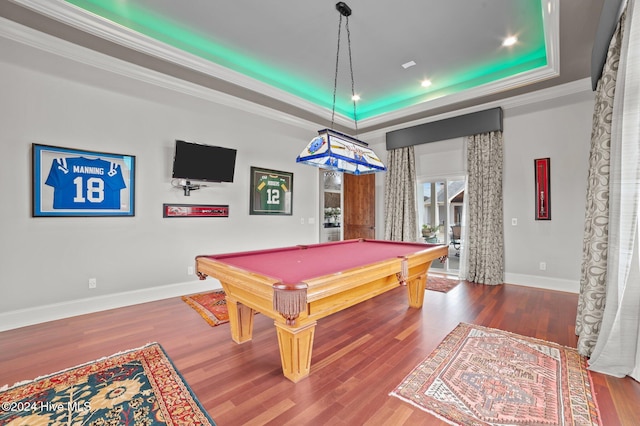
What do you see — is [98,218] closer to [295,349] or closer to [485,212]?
[295,349]

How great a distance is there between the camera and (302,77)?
4.56 meters

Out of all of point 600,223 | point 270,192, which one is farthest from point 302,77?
point 600,223

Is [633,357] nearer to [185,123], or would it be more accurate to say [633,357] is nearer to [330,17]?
[330,17]

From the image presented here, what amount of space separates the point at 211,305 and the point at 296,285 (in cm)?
254

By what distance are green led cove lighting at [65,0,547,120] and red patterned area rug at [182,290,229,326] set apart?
3.41m

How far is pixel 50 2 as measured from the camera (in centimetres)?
264

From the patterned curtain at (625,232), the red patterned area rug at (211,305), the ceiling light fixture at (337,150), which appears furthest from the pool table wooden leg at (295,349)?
the patterned curtain at (625,232)

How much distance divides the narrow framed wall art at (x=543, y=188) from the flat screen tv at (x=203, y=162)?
500 cm

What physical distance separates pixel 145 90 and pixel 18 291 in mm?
2833

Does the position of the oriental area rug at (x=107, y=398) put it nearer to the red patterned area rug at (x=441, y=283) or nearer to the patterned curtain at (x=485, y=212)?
the red patterned area rug at (x=441, y=283)

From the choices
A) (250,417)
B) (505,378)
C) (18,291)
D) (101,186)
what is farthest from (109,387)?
(505,378)

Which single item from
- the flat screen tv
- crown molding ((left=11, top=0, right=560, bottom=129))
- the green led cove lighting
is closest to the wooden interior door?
the green led cove lighting

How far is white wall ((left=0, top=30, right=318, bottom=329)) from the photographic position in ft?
9.85

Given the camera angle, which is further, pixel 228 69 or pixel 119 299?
pixel 228 69
